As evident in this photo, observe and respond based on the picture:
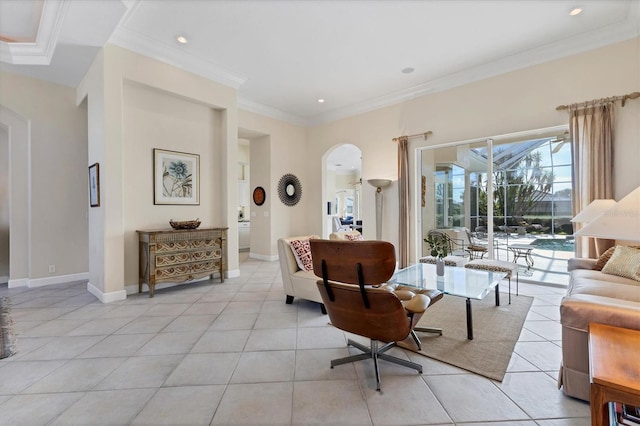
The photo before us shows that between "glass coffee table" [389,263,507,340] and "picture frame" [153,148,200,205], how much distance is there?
3.47 meters

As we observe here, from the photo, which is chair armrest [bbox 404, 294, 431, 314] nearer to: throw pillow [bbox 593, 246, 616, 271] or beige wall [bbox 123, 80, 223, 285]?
throw pillow [bbox 593, 246, 616, 271]

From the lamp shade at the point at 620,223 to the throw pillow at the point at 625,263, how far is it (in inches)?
77.3

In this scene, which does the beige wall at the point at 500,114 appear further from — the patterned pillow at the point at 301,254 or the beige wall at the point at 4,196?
the beige wall at the point at 4,196

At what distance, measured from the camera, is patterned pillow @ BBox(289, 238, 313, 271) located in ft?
11.4

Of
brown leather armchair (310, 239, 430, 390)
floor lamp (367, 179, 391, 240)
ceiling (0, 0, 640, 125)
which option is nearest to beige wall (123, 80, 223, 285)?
ceiling (0, 0, 640, 125)

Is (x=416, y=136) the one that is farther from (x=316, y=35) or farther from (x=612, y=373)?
(x=612, y=373)

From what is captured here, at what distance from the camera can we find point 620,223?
4.34 feet

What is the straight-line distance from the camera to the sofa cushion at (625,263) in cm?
266

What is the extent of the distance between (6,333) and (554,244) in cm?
714

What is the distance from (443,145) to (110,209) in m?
5.33

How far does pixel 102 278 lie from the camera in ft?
12.0

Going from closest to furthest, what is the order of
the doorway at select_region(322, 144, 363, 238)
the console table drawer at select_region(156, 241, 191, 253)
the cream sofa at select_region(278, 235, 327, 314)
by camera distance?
the cream sofa at select_region(278, 235, 327, 314)
the console table drawer at select_region(156, 241, 191, 253)
the doorway at select_region(322, 144, 363, 238)

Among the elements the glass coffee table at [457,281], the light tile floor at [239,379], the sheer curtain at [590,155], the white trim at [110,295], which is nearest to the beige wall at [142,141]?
the white trim at [110,295]

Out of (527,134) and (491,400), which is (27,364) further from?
(527,134)
